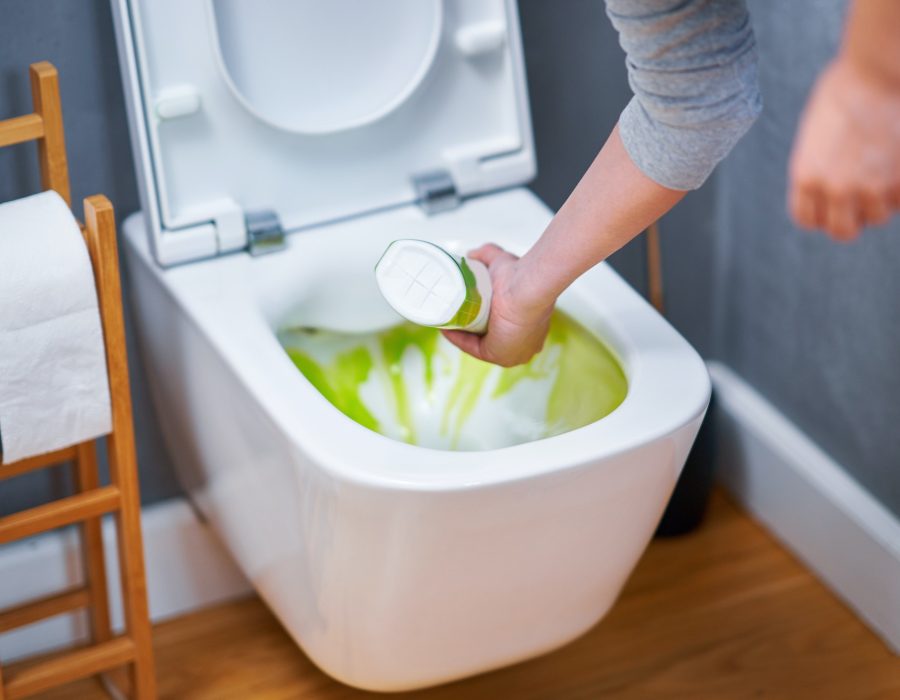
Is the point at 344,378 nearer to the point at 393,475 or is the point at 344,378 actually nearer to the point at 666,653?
the point at 393,475

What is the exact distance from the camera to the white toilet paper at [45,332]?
3.22 ft

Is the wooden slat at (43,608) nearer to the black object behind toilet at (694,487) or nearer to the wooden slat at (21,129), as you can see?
the wooden slat at (21,129)

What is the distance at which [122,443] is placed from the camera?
1.11m

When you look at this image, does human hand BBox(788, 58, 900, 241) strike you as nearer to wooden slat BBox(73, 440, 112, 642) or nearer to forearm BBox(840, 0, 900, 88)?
forearm BBox(840, 0, 900, 88)

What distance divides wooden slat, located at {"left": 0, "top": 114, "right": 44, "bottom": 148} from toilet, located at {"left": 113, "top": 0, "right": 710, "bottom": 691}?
77 millimetres

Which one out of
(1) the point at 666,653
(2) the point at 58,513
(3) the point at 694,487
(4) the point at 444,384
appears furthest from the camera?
(3) the point at 694,487

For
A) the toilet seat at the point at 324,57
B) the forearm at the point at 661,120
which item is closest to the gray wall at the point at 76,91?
the toilet seat at the point at 324,57

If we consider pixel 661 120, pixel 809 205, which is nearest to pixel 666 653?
pixel 661 120

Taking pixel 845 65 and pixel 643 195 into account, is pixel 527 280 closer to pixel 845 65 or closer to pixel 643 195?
pixel 643 195

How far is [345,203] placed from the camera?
121 centimetres

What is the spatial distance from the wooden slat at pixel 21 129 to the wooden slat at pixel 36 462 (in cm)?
26

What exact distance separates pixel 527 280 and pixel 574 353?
0.53 ft

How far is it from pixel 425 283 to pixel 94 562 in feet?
1.63

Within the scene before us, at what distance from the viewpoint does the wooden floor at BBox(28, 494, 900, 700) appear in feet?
4.32
